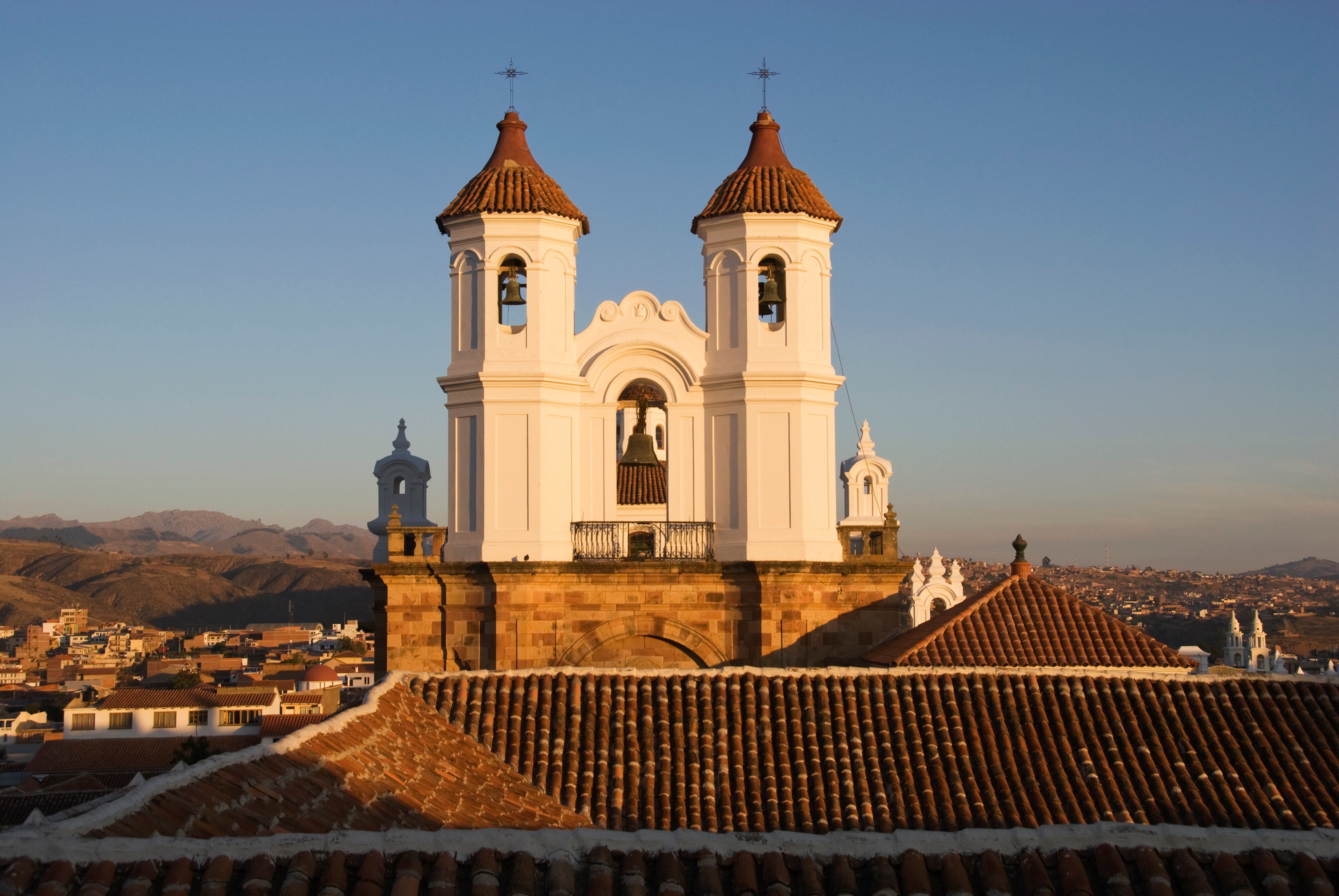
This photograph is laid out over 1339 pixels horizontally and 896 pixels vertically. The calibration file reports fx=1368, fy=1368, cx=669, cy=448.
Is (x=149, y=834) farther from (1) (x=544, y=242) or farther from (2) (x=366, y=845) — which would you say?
(1) (x=544, y=242)

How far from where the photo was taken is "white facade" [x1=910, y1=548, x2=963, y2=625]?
26688 mm

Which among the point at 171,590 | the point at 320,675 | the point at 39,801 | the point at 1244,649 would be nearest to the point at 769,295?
the point at 39,801

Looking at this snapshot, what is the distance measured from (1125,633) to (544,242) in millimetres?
9980

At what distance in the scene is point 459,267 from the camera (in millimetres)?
19953

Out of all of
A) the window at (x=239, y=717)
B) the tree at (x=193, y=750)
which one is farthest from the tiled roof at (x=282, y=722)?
the tree at (x=193, y=750)

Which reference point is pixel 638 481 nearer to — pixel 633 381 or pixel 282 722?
pixel 633 381

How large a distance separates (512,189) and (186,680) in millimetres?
73559

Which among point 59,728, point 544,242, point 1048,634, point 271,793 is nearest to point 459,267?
point 544,242

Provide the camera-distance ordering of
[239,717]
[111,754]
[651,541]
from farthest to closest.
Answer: [239,717] < [111,754] < [651,541]

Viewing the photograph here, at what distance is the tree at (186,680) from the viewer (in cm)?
8356

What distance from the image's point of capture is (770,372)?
63.8 feet

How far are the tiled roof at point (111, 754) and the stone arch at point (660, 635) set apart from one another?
103 ft

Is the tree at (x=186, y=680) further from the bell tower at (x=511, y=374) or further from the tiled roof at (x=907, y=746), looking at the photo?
the tiled roof at (x=907, y=746)

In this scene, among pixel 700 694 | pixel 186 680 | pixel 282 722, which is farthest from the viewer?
pixel 186 680
